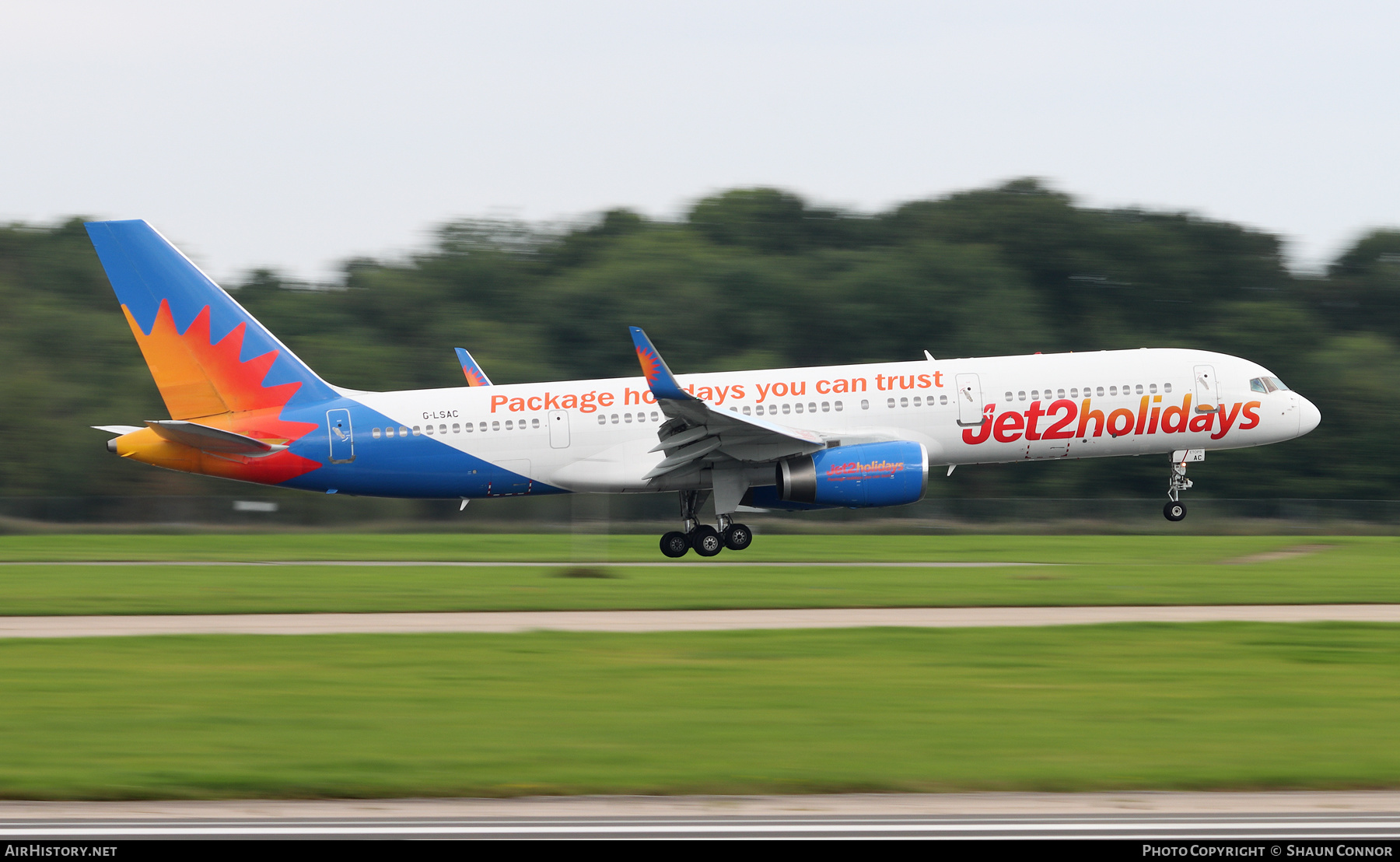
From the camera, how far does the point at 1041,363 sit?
3344 cm

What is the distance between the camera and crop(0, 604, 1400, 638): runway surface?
69.4 feet

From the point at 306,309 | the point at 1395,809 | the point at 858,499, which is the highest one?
the point at 306,309

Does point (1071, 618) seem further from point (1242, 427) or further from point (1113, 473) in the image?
point (1113, 473)

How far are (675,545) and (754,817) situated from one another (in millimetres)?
23255

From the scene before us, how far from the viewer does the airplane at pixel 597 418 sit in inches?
1282

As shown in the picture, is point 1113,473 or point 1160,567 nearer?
point 1160,567

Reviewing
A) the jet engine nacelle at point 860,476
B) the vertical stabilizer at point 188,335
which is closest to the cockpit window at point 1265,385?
the jet engine nacelle at point 860,476

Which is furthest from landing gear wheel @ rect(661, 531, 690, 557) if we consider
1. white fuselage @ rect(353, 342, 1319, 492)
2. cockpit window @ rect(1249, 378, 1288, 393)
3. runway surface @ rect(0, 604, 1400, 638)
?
cockpit window @ rect(1249, 378, 1288, 393)

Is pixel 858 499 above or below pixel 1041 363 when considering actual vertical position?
below

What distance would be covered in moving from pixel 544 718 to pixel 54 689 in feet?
19.2

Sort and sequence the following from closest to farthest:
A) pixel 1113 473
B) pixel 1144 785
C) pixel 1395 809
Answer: pixel 1395 809 < pixel 1144 785 < pixel 1113 473

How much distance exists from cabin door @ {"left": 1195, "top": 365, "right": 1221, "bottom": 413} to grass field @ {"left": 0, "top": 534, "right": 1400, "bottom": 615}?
3.60m

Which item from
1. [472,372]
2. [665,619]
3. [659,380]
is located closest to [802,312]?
[472,372]

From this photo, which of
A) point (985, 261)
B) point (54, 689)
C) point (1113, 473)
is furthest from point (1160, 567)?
point (985, 261)
